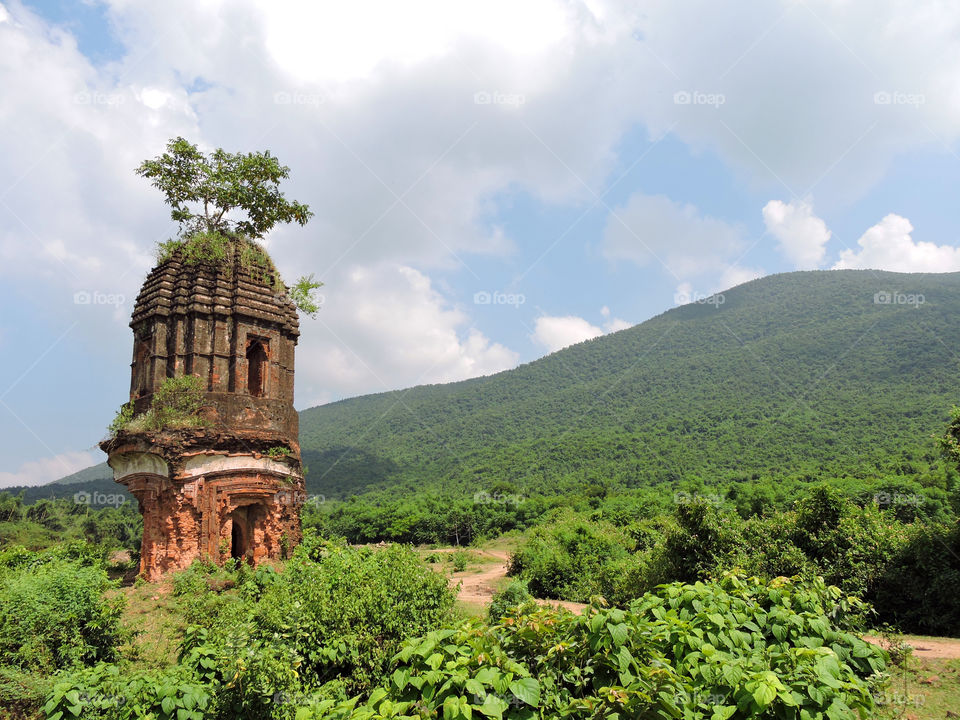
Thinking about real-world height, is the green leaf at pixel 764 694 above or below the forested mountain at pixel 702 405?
below

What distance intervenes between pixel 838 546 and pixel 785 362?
6909cm

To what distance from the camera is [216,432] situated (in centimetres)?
1216

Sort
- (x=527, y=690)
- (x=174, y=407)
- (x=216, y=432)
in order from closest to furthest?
(x=527, y=690), (x=216, y=432), (x=174, y=407)

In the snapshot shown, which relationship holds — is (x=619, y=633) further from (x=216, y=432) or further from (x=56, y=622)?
(x=216, y=432)

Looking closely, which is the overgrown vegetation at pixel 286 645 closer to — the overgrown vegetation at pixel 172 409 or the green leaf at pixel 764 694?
the overgrown vegetation at pixel 172 409

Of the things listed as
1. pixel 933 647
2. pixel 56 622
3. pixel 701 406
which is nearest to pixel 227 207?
pixel 56 622

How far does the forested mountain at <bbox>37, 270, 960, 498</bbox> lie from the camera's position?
5244 cm

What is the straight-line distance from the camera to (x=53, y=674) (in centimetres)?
733

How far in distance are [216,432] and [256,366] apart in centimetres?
278

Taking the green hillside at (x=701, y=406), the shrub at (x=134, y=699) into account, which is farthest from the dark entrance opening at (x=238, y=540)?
the green hillside at (x=701, y=406)

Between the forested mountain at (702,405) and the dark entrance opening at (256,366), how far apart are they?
40.9m

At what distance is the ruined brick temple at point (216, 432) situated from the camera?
11819 millimetres

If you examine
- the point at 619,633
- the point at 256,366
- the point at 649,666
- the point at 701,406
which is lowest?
the point at 649,666

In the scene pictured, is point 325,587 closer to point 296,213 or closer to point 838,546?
point 296,213
